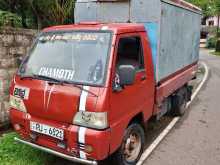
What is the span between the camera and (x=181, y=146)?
6117 millimetres

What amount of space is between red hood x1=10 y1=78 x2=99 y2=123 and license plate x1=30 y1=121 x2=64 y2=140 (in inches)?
5.1

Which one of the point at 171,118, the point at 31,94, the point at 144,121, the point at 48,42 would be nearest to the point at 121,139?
the point at 144,121

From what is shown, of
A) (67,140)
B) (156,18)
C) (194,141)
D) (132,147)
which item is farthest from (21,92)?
(194,141)

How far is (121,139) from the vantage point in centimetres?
456

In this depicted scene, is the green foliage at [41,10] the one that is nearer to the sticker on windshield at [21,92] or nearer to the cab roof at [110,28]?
the cab roof at [110,28]

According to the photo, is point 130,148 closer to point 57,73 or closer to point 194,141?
point 57,73

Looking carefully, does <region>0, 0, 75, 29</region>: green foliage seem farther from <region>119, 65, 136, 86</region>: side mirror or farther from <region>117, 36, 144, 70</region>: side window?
<region>119, 65, 136, 86</region>: side mirror

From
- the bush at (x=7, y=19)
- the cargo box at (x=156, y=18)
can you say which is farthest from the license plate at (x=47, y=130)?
the bush at (x=7, y=19)

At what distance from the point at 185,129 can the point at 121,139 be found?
9.96 ft

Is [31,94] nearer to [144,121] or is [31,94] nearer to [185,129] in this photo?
[144,121]

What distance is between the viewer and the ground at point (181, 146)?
5.21 m

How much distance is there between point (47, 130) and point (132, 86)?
4.58ft

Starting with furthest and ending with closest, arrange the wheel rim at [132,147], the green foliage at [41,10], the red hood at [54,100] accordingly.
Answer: the green foliage at [41,10], the wheel rim at [132,147], the red hood at [54,100]

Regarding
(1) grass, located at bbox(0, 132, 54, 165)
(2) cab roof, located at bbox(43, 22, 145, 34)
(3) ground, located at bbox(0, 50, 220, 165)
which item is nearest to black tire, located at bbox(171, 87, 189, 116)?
(3) ground, located at bbox(0, 50, 220, 165)
